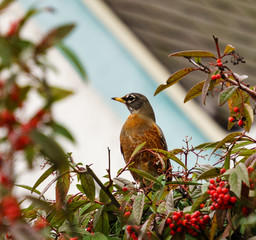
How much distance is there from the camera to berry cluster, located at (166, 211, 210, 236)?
1.12 meters

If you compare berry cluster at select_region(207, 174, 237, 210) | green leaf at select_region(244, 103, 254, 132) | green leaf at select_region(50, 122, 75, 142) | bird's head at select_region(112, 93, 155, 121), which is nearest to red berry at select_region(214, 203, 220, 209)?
berry cluster at select_region(207, 174, 237, 210)

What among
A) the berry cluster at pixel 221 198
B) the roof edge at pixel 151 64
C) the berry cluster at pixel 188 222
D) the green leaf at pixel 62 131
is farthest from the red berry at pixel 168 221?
the roof edge at pixel 151 64

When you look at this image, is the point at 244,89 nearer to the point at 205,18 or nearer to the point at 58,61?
the point at 58,61

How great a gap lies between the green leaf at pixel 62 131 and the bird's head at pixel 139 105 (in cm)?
283

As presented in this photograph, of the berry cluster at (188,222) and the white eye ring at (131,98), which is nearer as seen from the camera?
the berry cluster at (188,222)

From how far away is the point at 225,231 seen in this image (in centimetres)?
108

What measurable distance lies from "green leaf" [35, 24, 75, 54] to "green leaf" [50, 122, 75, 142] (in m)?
0.08

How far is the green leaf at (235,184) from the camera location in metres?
0.99

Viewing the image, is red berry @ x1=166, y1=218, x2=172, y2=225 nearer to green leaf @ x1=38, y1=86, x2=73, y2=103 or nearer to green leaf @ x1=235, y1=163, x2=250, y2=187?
green leaf @ x1=235, y1=163, x2=250, y2=187

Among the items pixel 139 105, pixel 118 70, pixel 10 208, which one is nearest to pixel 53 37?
pixel 10 208

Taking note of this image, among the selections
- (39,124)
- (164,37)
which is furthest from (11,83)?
(164,37)

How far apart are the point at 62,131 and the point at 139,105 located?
117 inches

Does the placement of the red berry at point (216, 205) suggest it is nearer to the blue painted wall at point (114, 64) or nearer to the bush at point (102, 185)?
the bush at point (102, 185)

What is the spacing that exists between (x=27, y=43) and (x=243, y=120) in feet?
2.49
